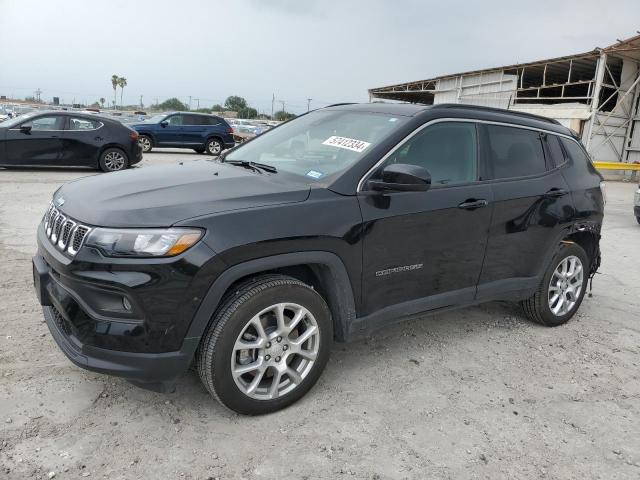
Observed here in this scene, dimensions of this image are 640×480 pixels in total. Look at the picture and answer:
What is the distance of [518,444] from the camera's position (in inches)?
114

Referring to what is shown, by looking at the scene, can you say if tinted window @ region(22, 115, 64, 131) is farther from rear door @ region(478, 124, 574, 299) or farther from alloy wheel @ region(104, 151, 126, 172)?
rear door @ region(478, 124, 574, 299)

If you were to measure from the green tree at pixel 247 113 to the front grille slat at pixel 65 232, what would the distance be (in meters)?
85.4

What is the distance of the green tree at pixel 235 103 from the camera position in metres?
96.5

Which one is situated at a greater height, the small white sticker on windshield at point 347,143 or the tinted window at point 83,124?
the small white sticker on windshield at point 347,143

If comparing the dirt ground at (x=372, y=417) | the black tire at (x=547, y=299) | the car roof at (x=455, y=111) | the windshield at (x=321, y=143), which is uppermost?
the car roof at (x=455, y=111)

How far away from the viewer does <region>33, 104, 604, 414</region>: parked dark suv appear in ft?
8.53

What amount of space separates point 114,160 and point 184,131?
23.0ft

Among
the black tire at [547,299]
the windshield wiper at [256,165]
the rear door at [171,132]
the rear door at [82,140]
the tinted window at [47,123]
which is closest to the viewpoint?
the windshield wiper at [256,165]

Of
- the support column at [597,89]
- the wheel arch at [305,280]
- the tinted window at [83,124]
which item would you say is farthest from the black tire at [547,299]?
the support column at [597,89]

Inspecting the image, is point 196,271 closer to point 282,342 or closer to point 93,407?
point 282,342

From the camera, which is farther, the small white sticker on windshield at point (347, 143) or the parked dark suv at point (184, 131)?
the parked dark suv at point (184, 131)

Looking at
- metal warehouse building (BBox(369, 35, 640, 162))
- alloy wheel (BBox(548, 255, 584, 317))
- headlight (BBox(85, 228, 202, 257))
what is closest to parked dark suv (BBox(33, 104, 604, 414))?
headlight (BBox(85, 228, 202, 257))

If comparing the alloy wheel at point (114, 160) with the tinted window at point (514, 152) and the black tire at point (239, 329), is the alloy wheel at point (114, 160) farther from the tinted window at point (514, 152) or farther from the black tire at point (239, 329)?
the black tire at point (239, 329)

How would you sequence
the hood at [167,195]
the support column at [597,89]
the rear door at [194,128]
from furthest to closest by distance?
1. the support column at [597,89]
2. the rear door at [194,128]
3. the hood at [167,195]
